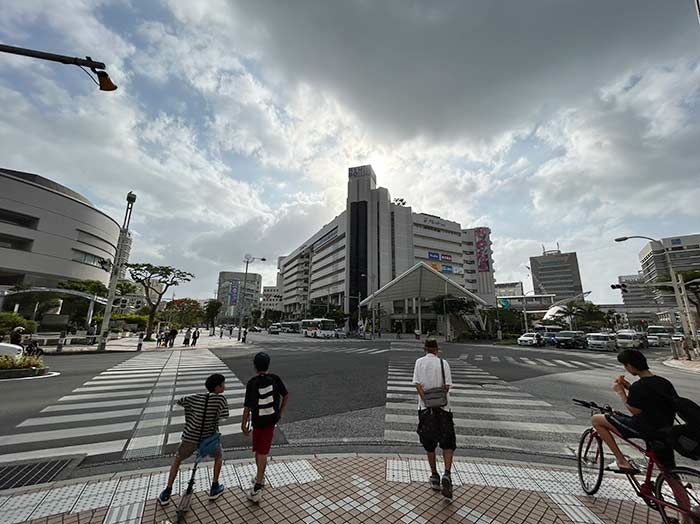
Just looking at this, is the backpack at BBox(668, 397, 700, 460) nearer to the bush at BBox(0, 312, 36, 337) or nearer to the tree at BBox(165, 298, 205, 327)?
the bush at BBox(0, 312, 36, 337)

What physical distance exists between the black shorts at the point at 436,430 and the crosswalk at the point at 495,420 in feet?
6.23

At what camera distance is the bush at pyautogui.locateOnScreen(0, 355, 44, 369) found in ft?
34.0

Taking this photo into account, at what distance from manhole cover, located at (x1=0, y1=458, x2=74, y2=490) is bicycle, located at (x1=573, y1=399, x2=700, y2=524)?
675 centimetres

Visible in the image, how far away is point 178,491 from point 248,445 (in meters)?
1.70

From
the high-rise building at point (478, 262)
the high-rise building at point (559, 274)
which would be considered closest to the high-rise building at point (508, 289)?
the high-rise building at point (559, 274)

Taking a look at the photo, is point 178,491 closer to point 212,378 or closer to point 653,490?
point 212,378

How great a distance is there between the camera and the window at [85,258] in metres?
53.1

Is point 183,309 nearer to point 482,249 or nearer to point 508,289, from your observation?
point 482,249

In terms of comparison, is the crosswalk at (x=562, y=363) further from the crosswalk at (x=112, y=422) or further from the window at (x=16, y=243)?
the window at (x=16, y=243)

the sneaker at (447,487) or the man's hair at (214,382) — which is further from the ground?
the man's hair at (214,382)

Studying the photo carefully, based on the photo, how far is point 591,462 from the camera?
3.60 m

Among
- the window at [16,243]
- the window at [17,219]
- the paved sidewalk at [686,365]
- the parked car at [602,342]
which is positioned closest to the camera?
the paved sidewalk at [686,365]

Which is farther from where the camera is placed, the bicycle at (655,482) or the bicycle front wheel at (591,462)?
the bicycle front wheel at (591,462)

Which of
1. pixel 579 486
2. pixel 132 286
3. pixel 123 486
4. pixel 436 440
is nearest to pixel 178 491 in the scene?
pixel 123 486
